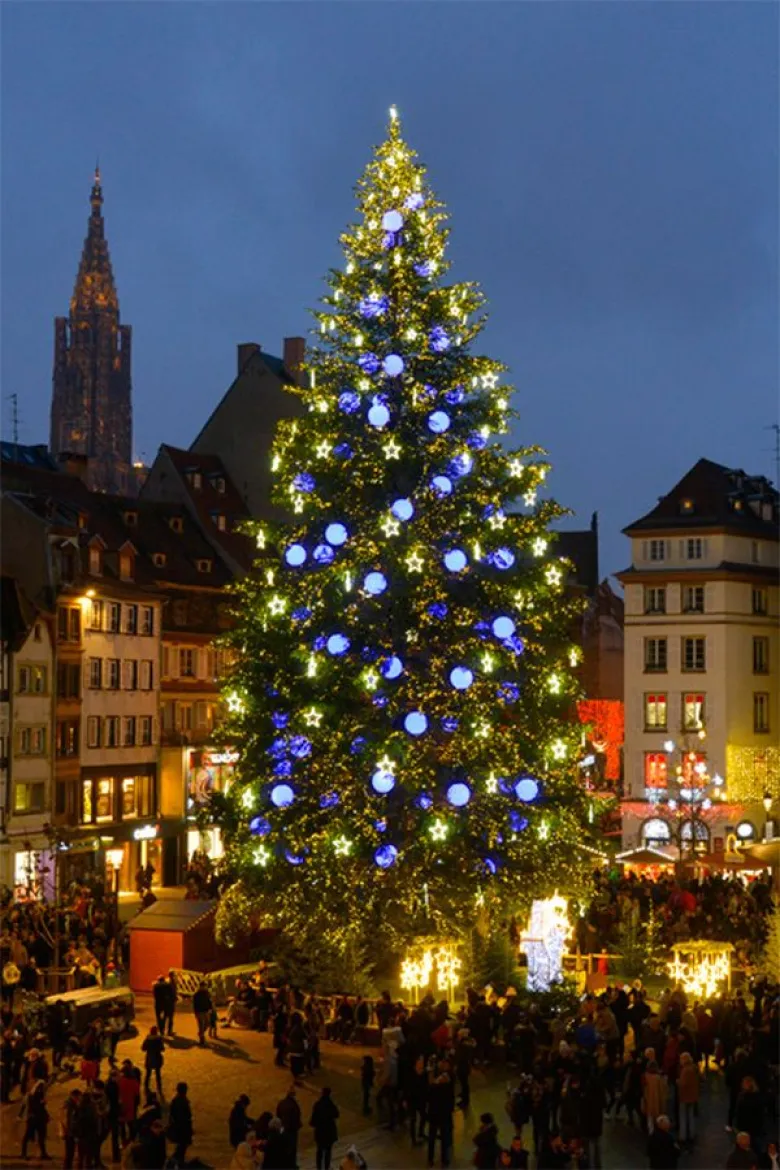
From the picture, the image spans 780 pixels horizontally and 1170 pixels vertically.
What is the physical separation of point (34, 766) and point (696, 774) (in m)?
26.0

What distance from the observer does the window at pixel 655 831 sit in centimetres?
7031

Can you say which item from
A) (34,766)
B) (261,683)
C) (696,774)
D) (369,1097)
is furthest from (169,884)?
(369,1097)

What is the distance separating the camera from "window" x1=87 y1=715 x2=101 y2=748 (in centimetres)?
5888

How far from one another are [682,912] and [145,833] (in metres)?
26.9

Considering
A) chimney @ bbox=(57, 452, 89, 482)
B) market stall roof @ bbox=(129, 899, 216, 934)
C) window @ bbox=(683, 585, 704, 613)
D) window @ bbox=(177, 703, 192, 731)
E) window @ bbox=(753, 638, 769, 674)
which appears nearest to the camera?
market stall roof @ bbox=(129, 899, 216, 934)

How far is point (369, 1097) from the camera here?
25.8 metres

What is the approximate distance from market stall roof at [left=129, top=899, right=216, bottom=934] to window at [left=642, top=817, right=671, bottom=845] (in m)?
38.8

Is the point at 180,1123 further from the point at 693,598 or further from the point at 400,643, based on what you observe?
the point at 693,598

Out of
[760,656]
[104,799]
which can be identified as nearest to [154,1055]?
[104,799]

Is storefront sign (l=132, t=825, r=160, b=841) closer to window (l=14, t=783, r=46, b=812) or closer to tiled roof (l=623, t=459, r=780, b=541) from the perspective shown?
window (l=14, t=783, r=46, b=812)

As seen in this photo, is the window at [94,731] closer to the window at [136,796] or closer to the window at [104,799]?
the window at [104,799]

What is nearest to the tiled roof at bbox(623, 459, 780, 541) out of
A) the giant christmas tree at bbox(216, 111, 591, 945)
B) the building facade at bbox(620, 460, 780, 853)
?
the building facade at bbox(620, 460, 780, 853)

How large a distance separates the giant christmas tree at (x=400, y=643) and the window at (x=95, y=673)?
27030mm

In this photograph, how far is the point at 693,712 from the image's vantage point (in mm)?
71938
